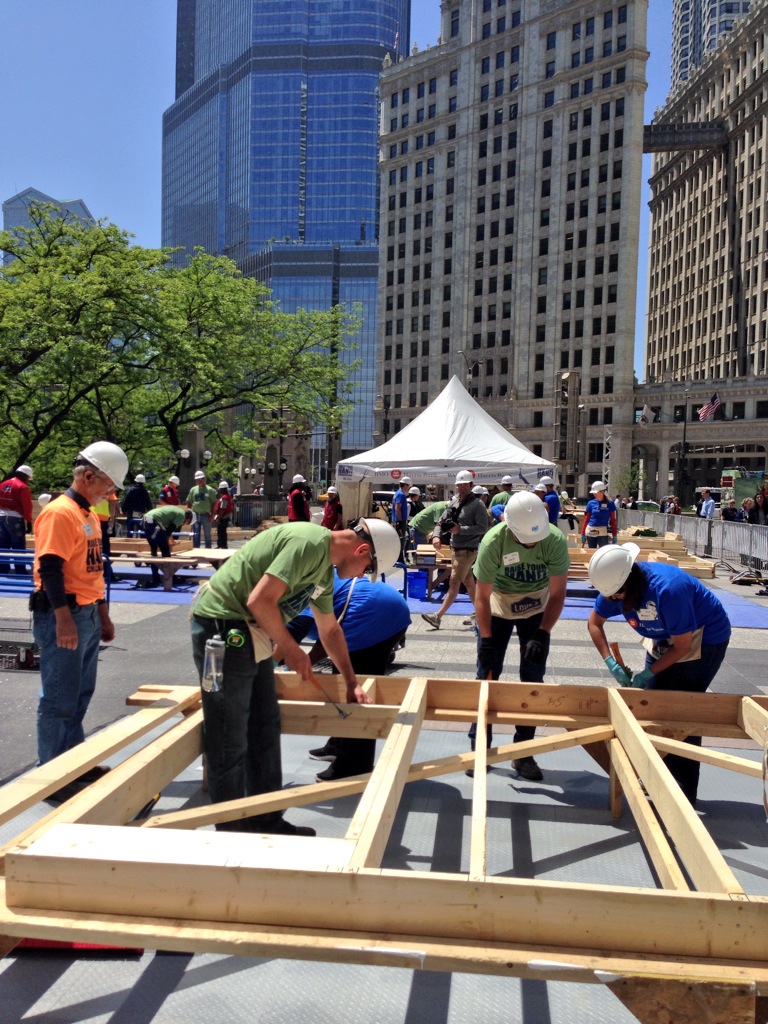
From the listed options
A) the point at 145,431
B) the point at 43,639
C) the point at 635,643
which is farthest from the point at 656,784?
the point at 145,431

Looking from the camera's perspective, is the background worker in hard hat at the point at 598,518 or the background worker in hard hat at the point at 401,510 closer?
the background worker in hard hat at the point at 598,518

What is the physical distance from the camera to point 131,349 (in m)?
25.0

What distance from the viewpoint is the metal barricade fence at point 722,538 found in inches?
713

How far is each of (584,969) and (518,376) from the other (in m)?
81.5

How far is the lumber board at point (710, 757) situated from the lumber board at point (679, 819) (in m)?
0.21

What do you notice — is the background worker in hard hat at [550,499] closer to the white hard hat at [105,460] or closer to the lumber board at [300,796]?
the lumber board at [300,796]

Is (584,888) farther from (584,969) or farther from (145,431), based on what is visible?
(145,431)

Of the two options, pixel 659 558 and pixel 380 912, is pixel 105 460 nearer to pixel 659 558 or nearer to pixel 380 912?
pixel 380 912

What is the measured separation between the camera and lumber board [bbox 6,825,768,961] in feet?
7.18

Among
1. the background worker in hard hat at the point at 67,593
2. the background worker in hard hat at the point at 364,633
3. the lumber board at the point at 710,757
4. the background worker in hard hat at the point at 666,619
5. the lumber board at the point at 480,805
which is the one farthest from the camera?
the background worker in hard hat at the point at 364,633

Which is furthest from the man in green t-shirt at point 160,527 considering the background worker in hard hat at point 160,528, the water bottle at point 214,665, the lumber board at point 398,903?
the lumber board at point 398,903

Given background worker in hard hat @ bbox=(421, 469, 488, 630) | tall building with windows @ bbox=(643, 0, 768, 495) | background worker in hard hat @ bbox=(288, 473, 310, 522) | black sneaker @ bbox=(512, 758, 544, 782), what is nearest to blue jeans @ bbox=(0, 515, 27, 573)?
background worker in hard hat @ bbox=(288, 473, 310, 522)

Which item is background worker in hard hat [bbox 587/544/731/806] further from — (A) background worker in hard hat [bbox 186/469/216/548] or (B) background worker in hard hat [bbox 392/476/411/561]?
(A) background worker in hard hat [bbox 186/469/216/548]

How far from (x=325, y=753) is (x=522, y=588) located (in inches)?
72.2
